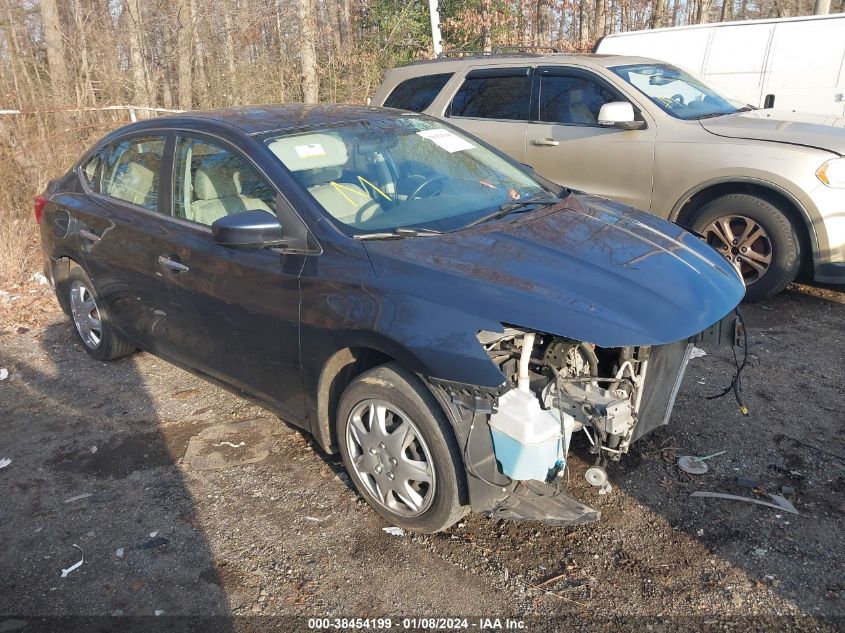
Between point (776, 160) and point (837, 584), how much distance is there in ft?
12.3

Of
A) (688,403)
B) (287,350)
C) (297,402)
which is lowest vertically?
(688,403)

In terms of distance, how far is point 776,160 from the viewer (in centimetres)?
542

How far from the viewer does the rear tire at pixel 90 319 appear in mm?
4887

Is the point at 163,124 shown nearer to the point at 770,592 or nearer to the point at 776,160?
the point at 770,592

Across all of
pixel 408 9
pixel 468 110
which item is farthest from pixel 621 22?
pixel 468 110

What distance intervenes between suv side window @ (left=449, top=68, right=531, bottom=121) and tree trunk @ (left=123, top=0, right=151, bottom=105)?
A: 7289 mm

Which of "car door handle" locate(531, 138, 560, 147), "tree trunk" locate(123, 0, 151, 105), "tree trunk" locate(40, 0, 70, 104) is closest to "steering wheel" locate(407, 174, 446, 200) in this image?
"car door handle" locate(531, 138, 560, 147)

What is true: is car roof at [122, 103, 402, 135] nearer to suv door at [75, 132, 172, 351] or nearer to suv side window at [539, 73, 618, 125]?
suv door at [75, 132, 172, 351]

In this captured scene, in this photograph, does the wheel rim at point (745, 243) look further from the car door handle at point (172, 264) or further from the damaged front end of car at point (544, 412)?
the car door handle at point (172, 264)

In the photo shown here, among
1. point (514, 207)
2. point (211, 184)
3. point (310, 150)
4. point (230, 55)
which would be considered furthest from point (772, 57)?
point (230, 55)

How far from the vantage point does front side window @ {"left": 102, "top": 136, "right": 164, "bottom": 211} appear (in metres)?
4.16

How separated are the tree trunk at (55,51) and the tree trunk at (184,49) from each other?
7.82ft

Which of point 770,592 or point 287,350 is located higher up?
point 287,350

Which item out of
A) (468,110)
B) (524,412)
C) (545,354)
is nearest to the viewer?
(524,412)
